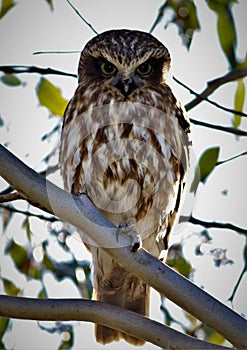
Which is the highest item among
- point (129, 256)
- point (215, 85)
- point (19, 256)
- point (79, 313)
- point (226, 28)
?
point (226, 28)

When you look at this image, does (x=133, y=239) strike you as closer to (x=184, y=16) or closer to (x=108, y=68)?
(x=108, y=68)

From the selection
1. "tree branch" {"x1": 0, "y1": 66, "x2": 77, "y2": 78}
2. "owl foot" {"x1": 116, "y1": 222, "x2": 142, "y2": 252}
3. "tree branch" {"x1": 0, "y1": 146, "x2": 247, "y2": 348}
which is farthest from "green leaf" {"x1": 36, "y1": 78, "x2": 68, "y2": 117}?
"tree branch" {"x1": 0, "y1": 146, "x2": 247, "y2": 348}

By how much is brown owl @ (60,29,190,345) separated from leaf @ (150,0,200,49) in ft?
1.94

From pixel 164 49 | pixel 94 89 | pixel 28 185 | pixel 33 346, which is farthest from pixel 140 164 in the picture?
pixel 33 346

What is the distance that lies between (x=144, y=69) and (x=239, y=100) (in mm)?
757

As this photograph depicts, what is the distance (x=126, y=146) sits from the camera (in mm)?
3238

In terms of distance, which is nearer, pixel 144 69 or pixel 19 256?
pixel 144 69

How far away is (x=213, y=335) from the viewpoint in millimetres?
4094

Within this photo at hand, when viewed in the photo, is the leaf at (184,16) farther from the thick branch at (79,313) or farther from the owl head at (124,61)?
the thick branch at (79,313)

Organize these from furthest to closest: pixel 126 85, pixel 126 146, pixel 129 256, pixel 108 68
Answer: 1. pixel 108 68
2. pixel 126 85
3. pixel 126 146
4. pixel 129 256

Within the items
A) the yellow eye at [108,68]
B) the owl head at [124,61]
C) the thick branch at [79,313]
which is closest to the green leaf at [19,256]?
the owl head at [124,61]

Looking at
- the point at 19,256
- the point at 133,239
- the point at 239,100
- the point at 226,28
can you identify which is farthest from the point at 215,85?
the point at 133,239

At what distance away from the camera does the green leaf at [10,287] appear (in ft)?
13.3

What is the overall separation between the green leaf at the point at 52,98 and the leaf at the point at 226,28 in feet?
3.09
